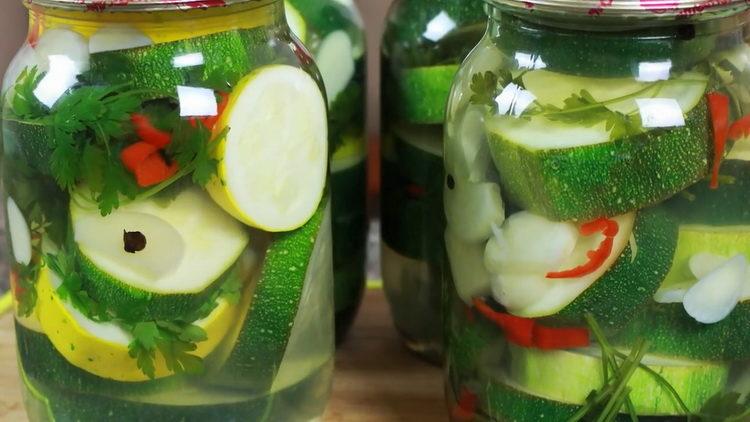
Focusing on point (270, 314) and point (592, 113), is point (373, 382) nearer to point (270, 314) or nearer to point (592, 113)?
point (270, 314)

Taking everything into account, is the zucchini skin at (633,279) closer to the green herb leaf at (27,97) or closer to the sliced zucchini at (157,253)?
the sliced zucchini at (157,253)

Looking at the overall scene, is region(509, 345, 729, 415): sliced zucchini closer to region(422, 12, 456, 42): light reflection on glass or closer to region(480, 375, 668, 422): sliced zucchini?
region(480, 375, 668, 422): sliced zucchini

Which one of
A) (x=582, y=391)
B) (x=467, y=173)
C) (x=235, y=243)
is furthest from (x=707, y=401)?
(x=235, y=243)

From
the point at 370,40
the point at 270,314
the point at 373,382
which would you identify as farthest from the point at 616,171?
the point at 370,40

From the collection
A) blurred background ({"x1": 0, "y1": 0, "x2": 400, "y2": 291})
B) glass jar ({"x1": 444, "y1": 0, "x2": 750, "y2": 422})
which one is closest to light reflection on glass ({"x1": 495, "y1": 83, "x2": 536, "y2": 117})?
glass jar ({"x1": 444, "y1": 0, "x2": 750, "y2": 422})

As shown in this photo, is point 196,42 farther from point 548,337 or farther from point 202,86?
point 548,337
